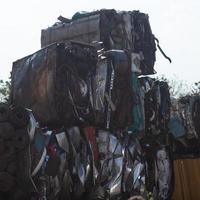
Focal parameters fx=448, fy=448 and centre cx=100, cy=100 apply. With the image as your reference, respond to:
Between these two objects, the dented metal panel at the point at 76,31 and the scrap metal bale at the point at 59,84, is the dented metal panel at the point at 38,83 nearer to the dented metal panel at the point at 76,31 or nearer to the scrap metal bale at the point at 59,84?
the scrap metal bale at the point at 59,84

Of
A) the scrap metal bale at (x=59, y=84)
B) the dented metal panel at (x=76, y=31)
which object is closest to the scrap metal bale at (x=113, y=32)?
the dented metal panel at (x=76, y=31)

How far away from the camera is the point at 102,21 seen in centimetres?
998

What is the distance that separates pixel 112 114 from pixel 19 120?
8.50 ft

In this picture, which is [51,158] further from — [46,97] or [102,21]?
[102,21]

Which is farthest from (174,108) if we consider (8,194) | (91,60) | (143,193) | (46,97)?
(8,194)

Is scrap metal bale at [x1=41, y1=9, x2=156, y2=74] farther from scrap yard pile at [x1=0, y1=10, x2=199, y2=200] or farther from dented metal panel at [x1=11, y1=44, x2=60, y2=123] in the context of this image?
dented metal panel at [x1=11, y1=44, x2=60, y2=123]

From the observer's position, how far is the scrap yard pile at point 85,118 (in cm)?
663

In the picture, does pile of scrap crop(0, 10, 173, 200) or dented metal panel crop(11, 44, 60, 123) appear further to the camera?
dented metal panel crop(11, 44, 60, 123)

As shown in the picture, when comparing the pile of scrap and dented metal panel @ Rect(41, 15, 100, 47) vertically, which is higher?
dented metal panel @ Rect(41, 15, 100, 47)

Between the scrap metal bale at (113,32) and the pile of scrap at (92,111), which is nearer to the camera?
the pile of scrap at (92,111)

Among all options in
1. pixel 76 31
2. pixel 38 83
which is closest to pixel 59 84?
pixel 38 83

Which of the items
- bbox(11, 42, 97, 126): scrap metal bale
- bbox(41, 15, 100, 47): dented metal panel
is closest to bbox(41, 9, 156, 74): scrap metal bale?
bbox(41, 15, 100, 47): dented metal panel

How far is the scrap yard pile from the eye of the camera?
261 inches

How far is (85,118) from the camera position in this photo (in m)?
8.20
